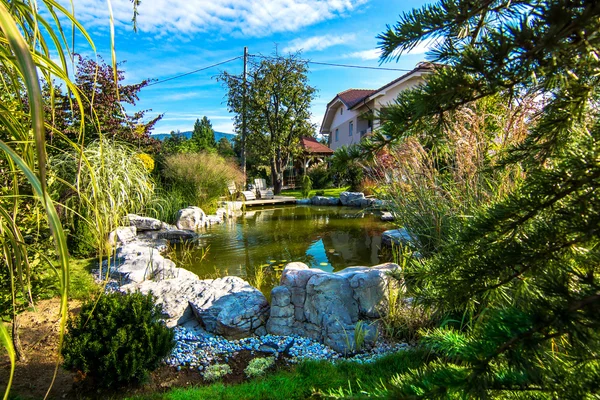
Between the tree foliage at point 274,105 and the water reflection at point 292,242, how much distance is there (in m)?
10.0

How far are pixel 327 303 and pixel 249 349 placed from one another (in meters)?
0.82

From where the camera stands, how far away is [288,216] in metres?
11.9

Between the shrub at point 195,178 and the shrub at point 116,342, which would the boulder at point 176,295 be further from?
the shrub at point 195,178

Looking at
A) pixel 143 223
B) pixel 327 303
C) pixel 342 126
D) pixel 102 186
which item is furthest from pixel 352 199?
pixel 342 126

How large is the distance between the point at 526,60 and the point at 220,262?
5928 millimetres

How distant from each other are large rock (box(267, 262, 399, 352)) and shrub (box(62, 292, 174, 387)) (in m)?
1.16

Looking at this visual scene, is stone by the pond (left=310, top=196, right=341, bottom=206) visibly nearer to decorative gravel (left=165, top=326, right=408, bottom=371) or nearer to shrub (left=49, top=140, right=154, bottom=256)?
shrub (left=49, top=140, right=154, bottom=256)

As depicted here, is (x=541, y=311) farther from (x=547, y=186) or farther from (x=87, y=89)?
(x=87, y=89)

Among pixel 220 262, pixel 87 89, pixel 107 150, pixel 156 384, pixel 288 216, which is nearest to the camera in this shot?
pixel 156 384

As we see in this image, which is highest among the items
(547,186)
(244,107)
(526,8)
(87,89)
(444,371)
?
(244,107)

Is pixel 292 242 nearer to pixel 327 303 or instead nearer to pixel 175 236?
pixel 175 236

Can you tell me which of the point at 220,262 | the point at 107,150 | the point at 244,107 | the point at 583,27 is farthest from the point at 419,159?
the point at 244,107

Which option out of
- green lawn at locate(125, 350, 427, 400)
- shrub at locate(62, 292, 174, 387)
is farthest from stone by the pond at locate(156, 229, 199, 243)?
green lawn at locate(125, 350, 427, 400)

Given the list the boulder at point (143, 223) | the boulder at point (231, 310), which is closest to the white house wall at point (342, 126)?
the boulder at point (143, 223)
